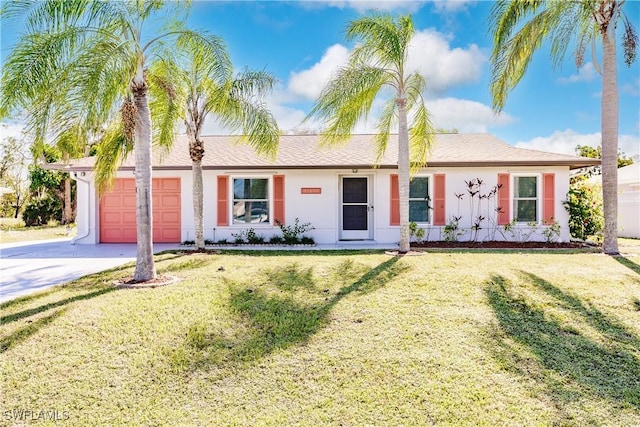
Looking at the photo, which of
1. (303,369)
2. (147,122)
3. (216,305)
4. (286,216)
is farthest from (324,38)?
(303,369)

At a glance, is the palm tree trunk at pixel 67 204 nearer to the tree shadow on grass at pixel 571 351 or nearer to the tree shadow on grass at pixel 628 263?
the tree shadow on grass at pixel 571 351

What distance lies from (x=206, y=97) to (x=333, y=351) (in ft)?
27.6

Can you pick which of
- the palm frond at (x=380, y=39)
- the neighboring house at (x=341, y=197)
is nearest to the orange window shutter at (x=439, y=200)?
the neighboring house at (x=341, y=197)

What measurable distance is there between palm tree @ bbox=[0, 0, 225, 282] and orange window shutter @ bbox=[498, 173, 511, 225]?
36.0ft

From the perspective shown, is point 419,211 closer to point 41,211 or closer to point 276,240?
point 276,240

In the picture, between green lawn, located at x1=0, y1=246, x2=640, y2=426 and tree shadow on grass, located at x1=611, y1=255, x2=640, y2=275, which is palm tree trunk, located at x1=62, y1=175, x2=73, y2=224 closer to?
green lawn, located at x1=0, y1=246, x2=640, y2=426

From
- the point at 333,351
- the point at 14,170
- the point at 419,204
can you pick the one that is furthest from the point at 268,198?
the point at 14,170

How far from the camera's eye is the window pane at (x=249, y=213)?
13617 mm

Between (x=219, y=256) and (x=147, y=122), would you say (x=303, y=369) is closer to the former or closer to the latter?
(x=147, y=122)

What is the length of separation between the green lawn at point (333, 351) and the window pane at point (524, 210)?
579 cm

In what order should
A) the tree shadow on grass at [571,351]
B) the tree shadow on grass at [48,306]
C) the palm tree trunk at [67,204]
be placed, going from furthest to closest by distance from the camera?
the palm tree trunk at [67,204], the tree shadow on grass at [48,306], the tree shadow on grass at [571,351]

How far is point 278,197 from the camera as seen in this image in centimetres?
1348

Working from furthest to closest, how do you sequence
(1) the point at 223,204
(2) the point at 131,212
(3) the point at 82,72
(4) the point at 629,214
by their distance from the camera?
(4) the point at 629,214 < (2) the point at 131,212 < (1) the point at 223,204 < (3) the point at 82,72

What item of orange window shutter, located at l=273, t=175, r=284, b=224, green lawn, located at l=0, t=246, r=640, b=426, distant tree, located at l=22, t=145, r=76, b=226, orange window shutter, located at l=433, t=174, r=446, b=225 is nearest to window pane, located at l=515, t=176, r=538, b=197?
orange window shutter, located at l=433, t=174, r=446, b=225
